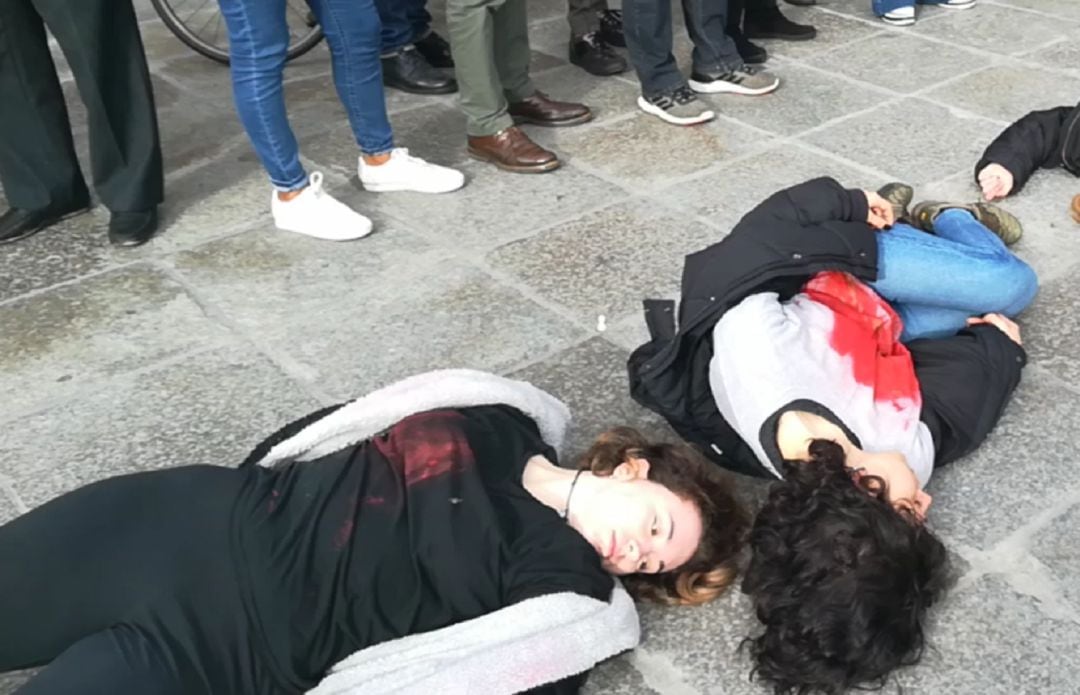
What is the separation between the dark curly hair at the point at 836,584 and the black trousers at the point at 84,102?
7.05ft

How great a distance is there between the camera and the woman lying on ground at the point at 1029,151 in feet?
11.0

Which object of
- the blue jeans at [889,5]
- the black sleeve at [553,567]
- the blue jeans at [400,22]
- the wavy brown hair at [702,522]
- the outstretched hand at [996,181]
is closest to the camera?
the black sleeve at [553,567]

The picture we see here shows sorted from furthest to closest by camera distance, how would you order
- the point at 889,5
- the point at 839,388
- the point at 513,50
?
the point at 889,5 → the point at 513,50 → the point at 839,388

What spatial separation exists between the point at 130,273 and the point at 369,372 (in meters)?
0.88

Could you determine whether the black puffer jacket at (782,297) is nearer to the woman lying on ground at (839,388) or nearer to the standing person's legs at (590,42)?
the woman lying on ground at (839,388)

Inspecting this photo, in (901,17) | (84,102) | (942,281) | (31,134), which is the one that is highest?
(84,102)

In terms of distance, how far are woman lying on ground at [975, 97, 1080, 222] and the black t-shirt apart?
2.09 m

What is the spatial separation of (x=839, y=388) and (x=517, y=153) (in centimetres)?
174

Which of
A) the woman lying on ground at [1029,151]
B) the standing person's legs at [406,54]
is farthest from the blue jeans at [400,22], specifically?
the woman lying on ground at [1029,151]

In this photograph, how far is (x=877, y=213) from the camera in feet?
8.20

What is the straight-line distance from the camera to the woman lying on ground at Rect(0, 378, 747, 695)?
1.74 m

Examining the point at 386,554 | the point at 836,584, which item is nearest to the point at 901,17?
the point at 836,584

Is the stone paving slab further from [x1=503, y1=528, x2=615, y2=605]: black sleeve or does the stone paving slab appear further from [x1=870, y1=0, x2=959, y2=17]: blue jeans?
[x1=870, y1=0, x2=959, y2=17]: blue jeans

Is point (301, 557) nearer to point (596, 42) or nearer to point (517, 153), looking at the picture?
point (517, 153)
